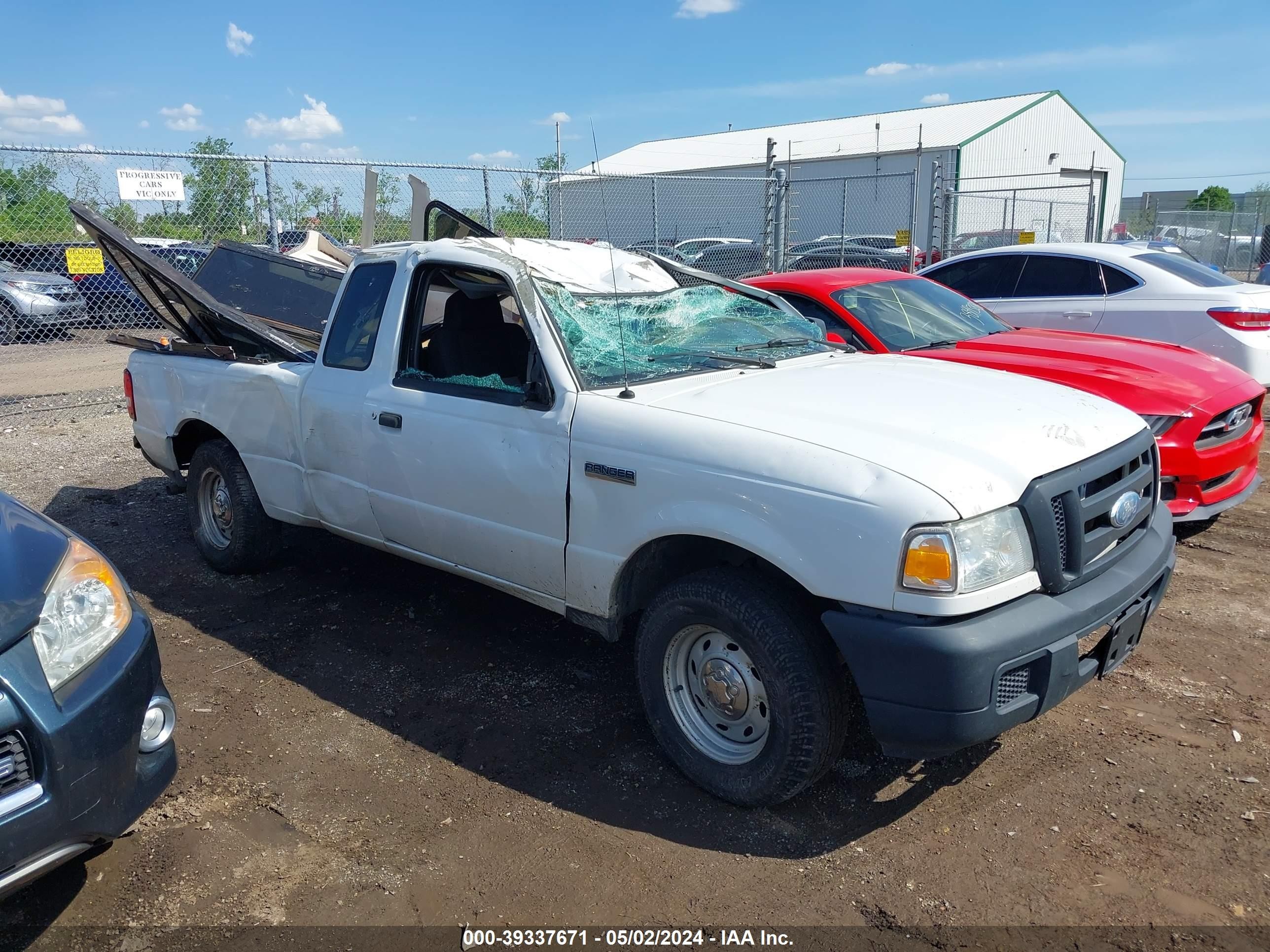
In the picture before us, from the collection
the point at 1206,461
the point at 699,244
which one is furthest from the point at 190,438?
the point at 699,244

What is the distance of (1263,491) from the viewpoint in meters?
6.75

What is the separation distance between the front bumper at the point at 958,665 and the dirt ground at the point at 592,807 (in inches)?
18.8

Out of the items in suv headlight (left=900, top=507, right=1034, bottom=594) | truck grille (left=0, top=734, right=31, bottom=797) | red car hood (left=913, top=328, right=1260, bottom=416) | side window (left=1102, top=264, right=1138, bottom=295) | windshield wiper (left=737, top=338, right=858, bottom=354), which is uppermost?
side window (left=1102, top=264, right=1138, bottom=295)

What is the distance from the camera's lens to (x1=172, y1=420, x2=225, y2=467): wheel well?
5.56 m

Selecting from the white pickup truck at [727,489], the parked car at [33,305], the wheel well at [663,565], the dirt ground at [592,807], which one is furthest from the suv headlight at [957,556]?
the parked car at [33,305]

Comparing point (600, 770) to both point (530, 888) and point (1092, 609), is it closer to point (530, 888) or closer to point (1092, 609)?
point (530, 888)

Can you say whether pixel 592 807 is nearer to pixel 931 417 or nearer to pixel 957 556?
pixel 957 556

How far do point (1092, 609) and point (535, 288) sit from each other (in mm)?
2369

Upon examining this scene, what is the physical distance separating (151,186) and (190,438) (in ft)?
16.3

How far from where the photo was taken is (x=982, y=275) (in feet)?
30.1

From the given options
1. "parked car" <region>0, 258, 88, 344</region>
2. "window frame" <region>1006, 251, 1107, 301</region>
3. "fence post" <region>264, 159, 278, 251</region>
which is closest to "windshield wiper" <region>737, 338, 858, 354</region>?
"window frame" <region>1006, 251, 1107, 301</region>

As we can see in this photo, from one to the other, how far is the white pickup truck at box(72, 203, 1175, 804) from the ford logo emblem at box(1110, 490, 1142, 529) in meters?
0.01

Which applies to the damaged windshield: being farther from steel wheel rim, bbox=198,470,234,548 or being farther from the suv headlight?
steel wheel rim, bbox=198,470,234,548

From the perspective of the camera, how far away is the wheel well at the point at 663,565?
10.9ft
